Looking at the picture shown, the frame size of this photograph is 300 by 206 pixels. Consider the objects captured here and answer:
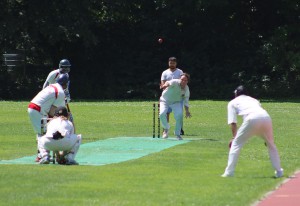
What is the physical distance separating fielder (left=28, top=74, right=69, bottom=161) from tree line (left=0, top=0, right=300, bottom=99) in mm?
33547

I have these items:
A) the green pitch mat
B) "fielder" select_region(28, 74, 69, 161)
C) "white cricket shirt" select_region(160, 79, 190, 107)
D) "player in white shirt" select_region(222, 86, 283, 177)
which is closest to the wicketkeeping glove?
the green pitch mat

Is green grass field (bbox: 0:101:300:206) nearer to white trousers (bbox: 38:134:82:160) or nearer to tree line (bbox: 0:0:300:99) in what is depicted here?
white trousers (bbox: 38:134:82:160)

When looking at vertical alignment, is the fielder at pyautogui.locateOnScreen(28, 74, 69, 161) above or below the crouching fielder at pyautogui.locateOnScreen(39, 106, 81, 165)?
above

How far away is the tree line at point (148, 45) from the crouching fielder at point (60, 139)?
34567 millimetres

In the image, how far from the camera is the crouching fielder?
1780 cm

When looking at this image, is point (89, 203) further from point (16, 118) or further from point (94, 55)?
point (94, 55)

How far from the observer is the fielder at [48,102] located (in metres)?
18.8

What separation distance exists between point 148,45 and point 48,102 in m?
38.6

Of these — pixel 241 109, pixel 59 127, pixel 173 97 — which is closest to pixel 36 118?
pixel 59 127

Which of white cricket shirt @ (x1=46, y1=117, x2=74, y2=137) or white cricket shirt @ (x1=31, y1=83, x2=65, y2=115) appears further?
white cricket shirt @ (x1=31, y1=83, x2=65, y2=115)

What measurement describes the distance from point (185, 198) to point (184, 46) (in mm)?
44257

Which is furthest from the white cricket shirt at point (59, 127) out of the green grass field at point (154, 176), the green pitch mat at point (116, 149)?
the green pitch mat at point (116, 149)

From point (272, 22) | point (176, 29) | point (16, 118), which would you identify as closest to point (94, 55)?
point (176, 29)

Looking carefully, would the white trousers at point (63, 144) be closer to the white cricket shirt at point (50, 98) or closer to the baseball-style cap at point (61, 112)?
the baseball-style cap at point (61, 112)
